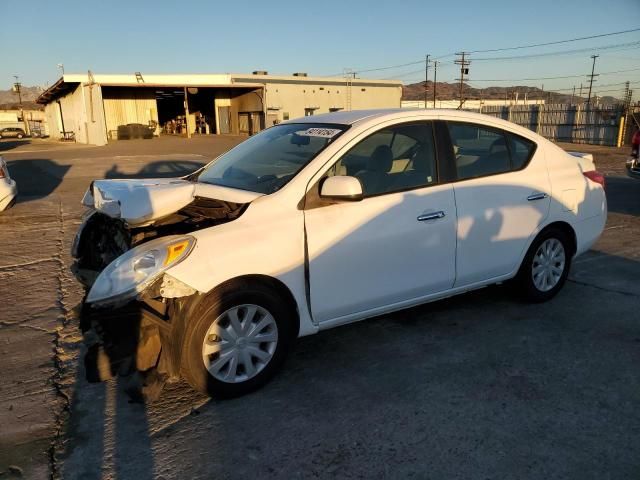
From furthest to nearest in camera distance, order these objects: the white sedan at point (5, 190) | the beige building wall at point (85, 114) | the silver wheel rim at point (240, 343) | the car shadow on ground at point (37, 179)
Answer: the beige building wall at point (85, 114) < the car shadow on ground at point (37, 179) < the white sedan at point (5, 190) < the silver wheel rim at point (240, 343)

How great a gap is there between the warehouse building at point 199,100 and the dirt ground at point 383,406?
35800 millimetres

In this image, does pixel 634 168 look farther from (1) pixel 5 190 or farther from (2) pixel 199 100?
(2) pixel 199 100

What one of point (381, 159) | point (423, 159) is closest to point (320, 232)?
point (381, 159)

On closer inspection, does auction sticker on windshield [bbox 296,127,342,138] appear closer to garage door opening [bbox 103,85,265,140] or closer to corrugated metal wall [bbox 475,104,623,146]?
corrugated metal wall [bbox 475,104,623,146]

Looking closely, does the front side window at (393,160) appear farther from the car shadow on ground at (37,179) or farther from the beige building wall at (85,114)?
the beige building wall at (85,114)

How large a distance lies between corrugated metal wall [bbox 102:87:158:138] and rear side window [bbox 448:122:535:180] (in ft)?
142

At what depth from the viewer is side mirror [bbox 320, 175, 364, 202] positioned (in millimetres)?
3263

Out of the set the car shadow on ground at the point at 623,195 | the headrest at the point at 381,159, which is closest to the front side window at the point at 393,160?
the headrest at the point at 381,159

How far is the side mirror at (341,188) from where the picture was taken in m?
3.26

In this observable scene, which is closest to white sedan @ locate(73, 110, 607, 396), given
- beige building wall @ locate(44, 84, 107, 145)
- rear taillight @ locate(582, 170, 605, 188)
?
rear taillight @ locate(582, 170, 605, 188)

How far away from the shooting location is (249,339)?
3.21 metres

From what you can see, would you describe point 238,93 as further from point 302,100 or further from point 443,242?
point 443,242

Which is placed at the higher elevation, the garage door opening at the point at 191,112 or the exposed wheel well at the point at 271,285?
the garage door opening at the point at 191,112

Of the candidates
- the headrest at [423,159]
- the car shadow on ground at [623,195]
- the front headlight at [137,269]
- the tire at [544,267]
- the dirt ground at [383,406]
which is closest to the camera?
the dirt ground at [383,406]
